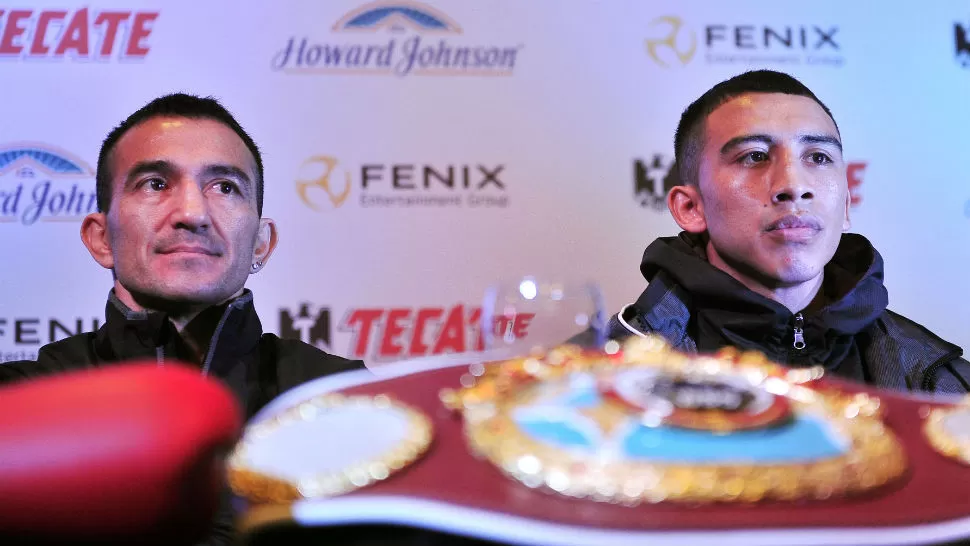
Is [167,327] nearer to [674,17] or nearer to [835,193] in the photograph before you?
[835,193]

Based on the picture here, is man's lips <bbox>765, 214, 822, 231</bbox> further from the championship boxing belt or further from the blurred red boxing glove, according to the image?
the blurred red boxing glove

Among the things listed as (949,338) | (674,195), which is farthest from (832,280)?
(949,338)

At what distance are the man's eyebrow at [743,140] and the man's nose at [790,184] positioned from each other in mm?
53

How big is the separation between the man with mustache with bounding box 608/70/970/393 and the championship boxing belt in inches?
30.0

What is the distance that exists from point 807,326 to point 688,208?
1.13ft

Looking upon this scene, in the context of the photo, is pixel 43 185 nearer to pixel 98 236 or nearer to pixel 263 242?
pixel 98 236

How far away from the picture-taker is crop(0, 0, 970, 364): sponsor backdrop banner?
6.20 feet

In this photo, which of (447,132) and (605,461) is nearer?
(605,461)

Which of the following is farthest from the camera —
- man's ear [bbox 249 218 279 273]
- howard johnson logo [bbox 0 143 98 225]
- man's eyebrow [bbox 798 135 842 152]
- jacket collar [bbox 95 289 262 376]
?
howard johnson logo [bbox 0 143 98 225]

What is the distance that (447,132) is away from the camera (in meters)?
1.96

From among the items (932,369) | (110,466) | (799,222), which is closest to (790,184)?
(799,222)

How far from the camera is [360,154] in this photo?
194 centimetres

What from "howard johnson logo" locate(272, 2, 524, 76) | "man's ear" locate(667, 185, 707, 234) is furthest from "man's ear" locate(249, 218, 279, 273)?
"man's ear" locate(667, 185, 707, 234)

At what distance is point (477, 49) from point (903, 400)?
1.52 m
